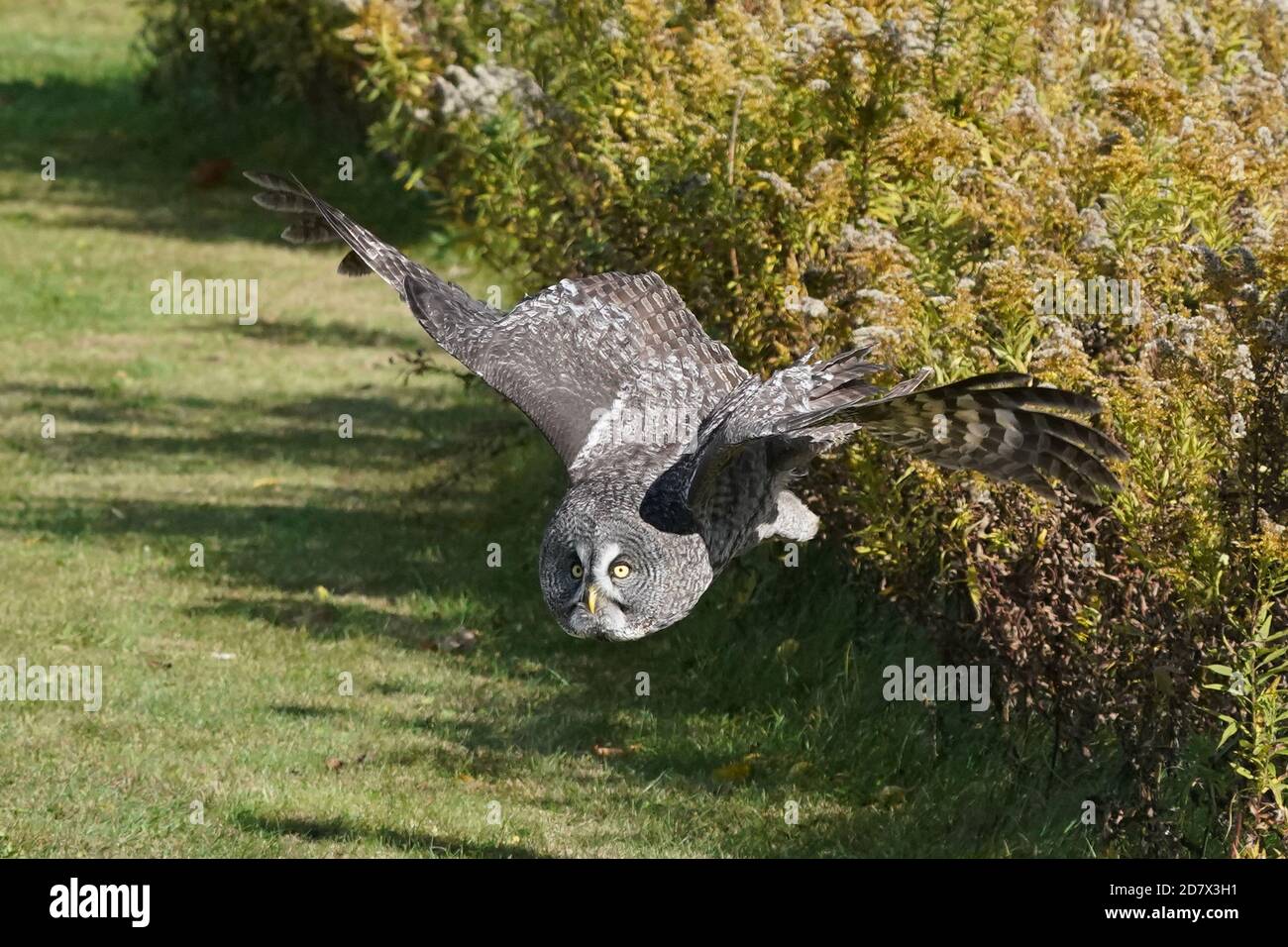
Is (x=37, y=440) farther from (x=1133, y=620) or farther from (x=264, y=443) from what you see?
(x=1133, y=620)

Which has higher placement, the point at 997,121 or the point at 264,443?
the point at 997,121

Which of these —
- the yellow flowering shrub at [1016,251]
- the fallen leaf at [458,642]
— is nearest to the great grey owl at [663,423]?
the yellow flowering shrub at [1016,251]

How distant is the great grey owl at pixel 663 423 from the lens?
17.4 feet

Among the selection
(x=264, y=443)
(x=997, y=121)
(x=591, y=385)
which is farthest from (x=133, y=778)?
Result: (x=264, y=443)

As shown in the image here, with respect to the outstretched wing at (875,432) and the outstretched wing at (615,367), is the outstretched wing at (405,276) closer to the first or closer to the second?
the outstretched wing at (615,367)

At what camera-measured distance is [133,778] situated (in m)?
6.70

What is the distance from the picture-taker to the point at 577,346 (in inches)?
285

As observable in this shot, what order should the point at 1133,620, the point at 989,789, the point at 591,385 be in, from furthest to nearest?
the point at 591,385 < the point at 989,789 < the point at 1133,620

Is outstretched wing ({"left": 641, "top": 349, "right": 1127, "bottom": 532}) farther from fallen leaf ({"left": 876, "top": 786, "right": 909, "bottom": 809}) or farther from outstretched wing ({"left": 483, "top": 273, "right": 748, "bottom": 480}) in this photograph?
fallen leaf ({"left": 876, "top": 786, "right": 909, "bottom": 809})

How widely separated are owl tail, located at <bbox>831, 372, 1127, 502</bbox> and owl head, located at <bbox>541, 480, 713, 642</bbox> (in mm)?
791

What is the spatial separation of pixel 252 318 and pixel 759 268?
8.41m

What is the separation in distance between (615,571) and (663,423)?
43.5 inches

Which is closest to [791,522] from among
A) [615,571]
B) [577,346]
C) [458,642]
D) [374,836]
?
[615,571]

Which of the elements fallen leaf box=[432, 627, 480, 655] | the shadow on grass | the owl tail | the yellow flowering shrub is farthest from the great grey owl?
fallen leaf box=[432, 627, 480, 655]
